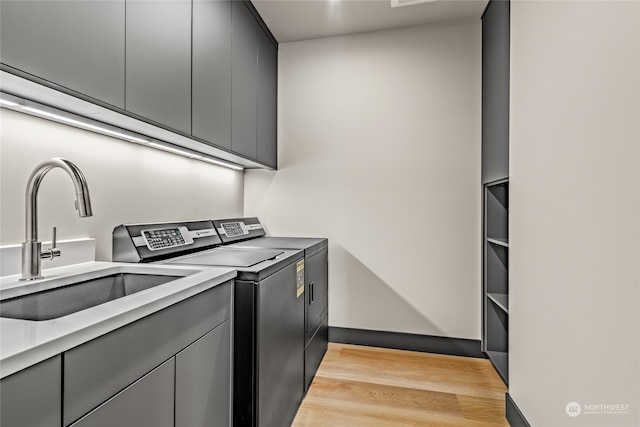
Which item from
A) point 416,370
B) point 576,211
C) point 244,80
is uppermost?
point 244,80

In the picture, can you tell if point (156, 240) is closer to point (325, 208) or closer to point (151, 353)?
point (151, 353)

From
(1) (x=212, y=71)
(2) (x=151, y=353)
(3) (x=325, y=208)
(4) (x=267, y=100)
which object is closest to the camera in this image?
(2) (x=151, y=353)

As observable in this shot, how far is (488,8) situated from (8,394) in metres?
3.03

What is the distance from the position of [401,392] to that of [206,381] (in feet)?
4.51

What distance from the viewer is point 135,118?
4.12ft

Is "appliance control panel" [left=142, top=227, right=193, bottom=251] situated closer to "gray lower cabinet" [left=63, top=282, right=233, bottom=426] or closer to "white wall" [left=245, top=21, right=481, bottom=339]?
"gray lower cabinet" [left=63, top=282, right=233, bottom=426]

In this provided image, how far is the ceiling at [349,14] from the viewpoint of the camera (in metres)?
2.34

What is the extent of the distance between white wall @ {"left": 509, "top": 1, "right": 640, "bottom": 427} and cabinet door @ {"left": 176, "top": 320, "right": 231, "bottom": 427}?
120 cm

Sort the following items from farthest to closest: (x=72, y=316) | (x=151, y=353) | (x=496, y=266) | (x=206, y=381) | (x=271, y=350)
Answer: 1. (x=496, y=266)
2. (x=271, y=350)
3. (x=206, y=381)
4. (x=151, y=353)
5. (x=72, y=316)

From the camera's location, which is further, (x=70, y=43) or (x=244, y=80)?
(x=244, y=80)

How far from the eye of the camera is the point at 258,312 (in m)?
1.29

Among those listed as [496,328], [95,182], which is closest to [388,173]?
[496,328]

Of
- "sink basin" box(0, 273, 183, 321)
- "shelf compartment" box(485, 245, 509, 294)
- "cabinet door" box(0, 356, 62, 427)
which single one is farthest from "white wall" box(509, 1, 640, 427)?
"sink basin" box(0, 273, 183, 321)

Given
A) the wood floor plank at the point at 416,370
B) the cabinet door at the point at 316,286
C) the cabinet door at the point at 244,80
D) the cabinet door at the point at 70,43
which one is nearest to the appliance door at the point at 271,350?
the cabinet door at the point at 316,286
